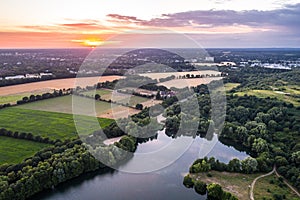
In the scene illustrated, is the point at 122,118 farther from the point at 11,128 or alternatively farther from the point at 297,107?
the point at 297,107

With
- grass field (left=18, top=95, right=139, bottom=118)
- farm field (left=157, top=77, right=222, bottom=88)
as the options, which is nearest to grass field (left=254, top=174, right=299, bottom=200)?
grass field (left=18, top=95, right=139, bottom=118)

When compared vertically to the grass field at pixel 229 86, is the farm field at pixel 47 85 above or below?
above

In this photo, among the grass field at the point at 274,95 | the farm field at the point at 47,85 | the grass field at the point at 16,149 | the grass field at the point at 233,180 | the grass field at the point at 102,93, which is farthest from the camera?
the farm field at the point at 47,85

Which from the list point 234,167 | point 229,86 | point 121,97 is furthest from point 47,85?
point 234,167

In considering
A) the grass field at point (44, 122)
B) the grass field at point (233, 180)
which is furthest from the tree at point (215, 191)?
the grass field at point (44, 122)

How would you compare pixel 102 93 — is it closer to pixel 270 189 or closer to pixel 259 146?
pixel 259 146

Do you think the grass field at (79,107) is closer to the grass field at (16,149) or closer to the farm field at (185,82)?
the grass field at (16,149)
